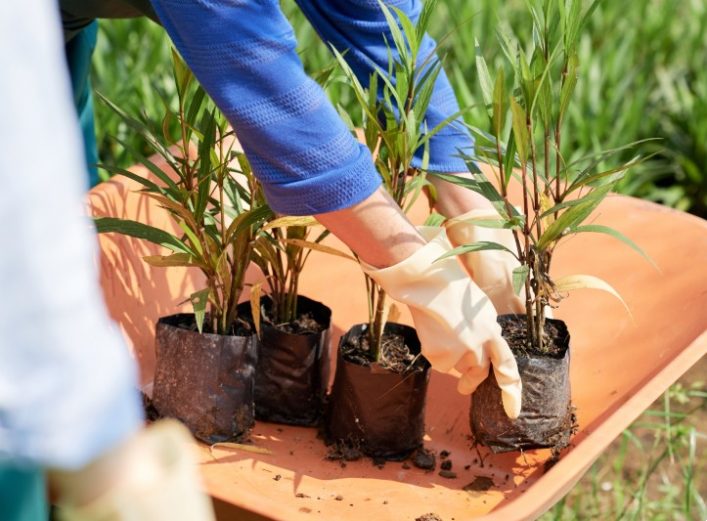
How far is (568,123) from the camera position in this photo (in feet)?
9.24

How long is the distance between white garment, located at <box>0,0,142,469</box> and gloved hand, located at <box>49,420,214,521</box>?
0.07ft

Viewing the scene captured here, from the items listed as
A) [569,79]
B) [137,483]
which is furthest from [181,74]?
[137,483]

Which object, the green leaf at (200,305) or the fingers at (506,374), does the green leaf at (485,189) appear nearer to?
the fingers at (506,374)

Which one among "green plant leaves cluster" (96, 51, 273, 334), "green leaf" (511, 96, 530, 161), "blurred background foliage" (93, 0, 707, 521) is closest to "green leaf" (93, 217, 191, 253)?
"green plant leaves cluster" (96, 51, 273, 334)

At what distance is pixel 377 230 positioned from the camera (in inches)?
50.3

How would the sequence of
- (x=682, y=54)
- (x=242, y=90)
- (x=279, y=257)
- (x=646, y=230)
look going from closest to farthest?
1. (x=242, y=90)
2. (x=279, y=257)
3. (x=646, y=230)
4. (x=682, y=54)

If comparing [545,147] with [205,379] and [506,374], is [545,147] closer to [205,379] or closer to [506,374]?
[506,374]

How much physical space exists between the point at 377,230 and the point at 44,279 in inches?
28.3

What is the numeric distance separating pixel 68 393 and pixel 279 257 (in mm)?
944

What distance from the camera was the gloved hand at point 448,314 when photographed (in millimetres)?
1322

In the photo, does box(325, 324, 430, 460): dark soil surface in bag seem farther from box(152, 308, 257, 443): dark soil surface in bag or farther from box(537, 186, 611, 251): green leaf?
box(537, 186, 611, 251): green leaf

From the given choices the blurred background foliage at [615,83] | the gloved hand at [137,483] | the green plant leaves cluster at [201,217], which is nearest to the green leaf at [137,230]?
the green plant leaves cluster at [201,217]

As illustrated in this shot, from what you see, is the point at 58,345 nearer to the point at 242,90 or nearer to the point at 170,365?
the point at 242,90

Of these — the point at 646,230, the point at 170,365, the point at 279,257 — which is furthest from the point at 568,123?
the point at 170,365
